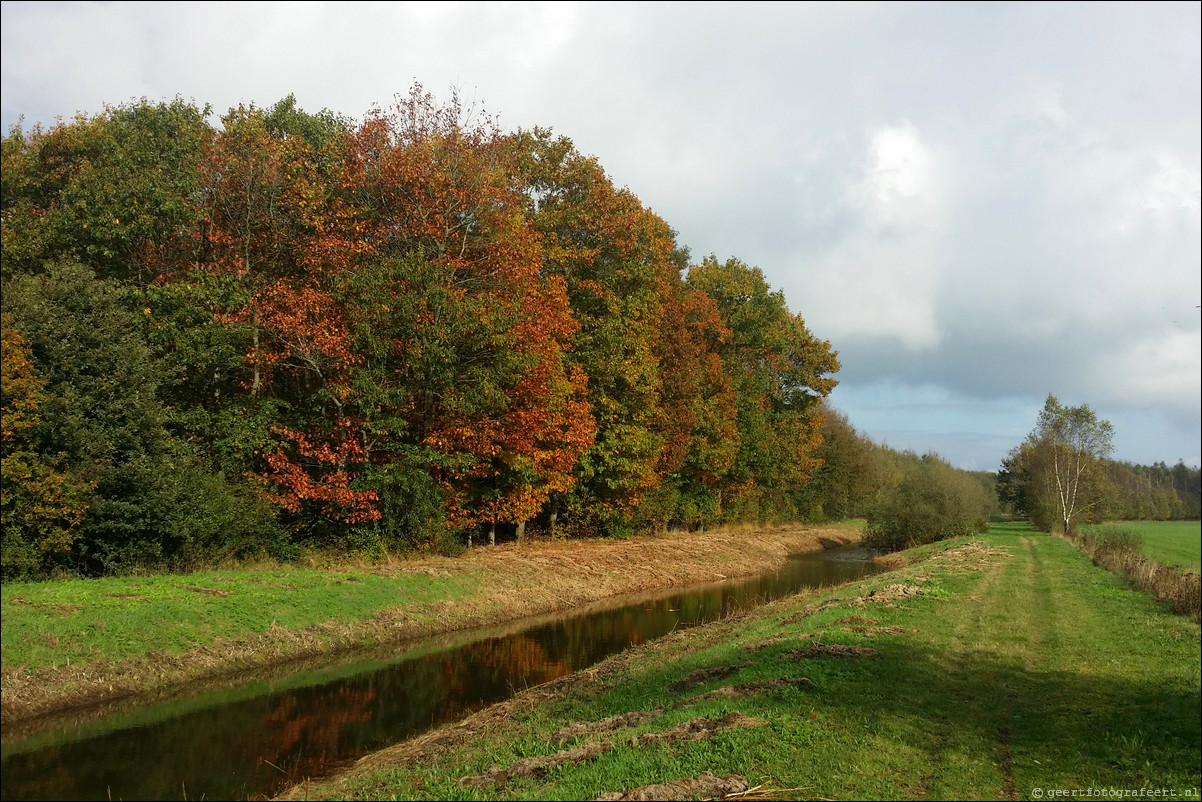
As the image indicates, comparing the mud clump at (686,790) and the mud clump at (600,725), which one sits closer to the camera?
the mud clump at (686,790)

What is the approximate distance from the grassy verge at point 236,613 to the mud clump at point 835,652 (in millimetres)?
11165

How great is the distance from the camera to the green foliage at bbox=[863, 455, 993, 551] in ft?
174

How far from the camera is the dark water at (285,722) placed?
10.4 m

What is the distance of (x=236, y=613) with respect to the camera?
16.9 metres

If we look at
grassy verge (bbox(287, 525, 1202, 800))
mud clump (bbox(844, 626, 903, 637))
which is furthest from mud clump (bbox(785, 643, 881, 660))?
mud clump (bbox(844, 626, 903, 637))

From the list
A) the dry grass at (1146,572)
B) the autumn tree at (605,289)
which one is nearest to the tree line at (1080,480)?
the dry grass at (1146,572)

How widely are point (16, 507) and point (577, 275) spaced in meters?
23.8

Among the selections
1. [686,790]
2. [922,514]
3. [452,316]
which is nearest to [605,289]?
[452,316]

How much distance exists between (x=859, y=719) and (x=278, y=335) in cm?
2031

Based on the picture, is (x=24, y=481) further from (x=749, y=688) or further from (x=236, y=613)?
(x=749, y=688)

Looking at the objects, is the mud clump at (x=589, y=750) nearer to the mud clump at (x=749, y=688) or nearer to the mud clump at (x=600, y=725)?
the mud clump at (x=600, y=725)

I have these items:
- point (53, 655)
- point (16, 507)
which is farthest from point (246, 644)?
point (16, 507)

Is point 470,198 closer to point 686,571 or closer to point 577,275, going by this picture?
point 577,275

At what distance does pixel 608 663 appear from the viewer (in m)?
17.0
